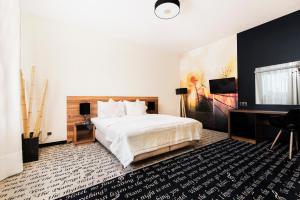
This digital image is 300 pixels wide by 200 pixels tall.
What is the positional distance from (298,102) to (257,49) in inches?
60.0

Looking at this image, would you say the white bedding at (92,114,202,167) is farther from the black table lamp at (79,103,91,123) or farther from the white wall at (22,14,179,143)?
the white wall at (22,14,179,143)

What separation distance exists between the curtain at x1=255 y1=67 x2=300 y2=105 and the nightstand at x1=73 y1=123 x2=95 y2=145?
4.21 metres

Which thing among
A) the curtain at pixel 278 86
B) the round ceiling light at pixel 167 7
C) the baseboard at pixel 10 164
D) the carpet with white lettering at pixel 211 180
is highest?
the round ceiling light at pixel 167 7

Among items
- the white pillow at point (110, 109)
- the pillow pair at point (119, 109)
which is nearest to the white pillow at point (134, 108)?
the pillow pair at point (119, 109)

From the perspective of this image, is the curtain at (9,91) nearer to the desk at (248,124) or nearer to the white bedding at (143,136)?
the white bedding at (143,136)

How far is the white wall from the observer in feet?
10.5

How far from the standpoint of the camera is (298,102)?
3033 millimetres

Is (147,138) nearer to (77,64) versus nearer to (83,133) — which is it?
(83,133)

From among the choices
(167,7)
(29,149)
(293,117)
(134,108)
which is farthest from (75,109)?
(293,117)

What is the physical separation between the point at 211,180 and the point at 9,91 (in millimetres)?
3031

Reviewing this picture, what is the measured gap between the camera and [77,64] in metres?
3.65

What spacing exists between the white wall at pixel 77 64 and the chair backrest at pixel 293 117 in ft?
11.5

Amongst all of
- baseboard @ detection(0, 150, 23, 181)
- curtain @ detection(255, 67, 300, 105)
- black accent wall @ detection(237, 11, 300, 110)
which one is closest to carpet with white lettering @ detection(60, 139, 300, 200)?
baseboard @ detection(0, 150, 23, 181)

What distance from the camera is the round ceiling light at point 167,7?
245 centimetres
